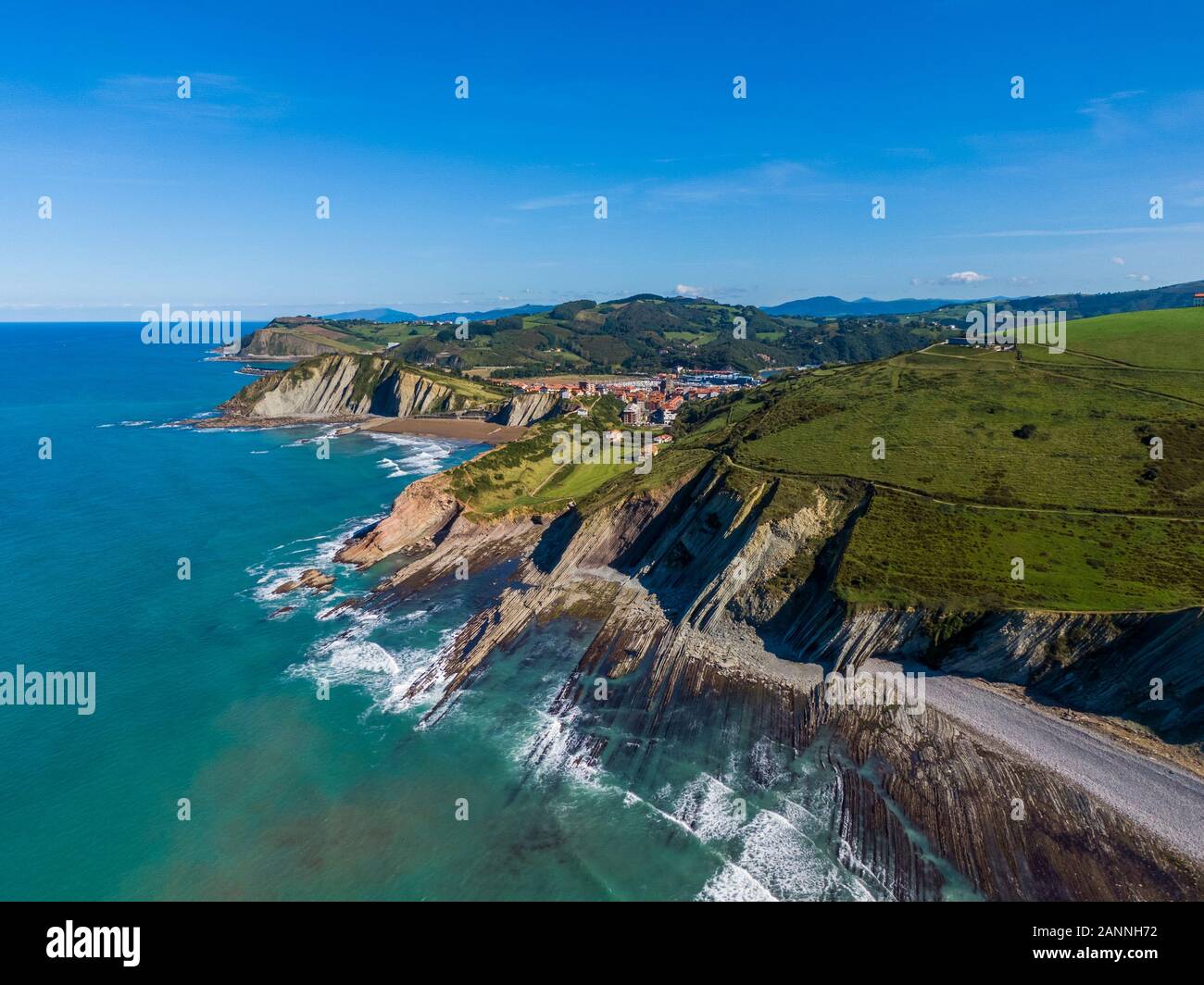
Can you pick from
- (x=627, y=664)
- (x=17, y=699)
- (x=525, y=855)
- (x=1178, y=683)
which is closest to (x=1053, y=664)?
(x=1178, y=683)

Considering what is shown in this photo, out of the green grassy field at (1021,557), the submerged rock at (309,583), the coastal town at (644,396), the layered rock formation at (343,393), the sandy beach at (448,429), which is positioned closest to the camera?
the green grassy field at (1021,557)

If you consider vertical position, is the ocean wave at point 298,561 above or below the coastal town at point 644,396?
below

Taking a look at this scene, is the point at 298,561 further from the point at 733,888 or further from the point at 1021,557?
the point at 1021,557

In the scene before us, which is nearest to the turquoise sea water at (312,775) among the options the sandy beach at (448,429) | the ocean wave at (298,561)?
the ocean wave at (298,561)

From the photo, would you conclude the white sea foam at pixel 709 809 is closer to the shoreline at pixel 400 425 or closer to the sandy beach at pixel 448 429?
the sandy beach at pixel 448 429

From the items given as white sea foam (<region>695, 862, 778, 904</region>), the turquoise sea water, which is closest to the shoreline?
the turquoise sea water

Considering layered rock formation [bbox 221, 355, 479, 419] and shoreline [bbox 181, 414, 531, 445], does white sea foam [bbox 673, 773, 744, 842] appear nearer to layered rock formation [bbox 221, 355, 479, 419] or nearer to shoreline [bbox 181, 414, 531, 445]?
shoreline [bbox 181, 414, 531, 445]
